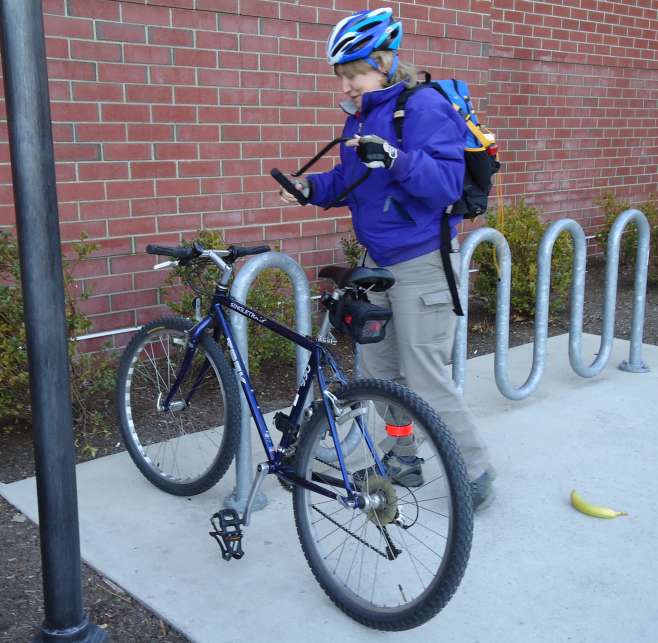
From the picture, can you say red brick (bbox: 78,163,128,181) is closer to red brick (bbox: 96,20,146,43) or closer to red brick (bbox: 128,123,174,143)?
red brick (bbox: 128,123,174,143)

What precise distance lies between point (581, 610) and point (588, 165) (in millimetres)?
6540

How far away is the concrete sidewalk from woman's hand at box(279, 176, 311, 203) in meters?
1.24

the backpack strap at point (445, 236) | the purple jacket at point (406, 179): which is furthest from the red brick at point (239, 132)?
the backpack strap at point (445, 236)

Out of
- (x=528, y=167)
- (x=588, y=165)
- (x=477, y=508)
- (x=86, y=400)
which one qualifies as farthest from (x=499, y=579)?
(x=588, y=165)

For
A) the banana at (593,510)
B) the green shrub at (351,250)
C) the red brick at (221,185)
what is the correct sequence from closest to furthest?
the banana at (593,510), the red brick at (221,185), the green shrub at (351,250)

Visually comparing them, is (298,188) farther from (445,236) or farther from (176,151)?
(176,151)

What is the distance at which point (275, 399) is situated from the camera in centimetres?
476

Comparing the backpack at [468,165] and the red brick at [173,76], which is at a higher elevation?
the red brick at [173,76]

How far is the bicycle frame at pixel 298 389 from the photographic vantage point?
2584 mm

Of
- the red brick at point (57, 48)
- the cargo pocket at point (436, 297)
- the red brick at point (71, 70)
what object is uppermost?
the red brick at point (57, 48)

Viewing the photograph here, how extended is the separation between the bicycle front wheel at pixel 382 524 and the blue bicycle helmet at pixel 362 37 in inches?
45.2

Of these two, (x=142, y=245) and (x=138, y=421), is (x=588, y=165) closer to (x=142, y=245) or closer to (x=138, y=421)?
(x=142, y=245)

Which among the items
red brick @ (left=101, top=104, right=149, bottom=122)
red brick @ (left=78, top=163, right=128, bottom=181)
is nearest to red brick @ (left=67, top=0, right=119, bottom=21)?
red brick @ (left=101, top=104, right=149, bottom=122)

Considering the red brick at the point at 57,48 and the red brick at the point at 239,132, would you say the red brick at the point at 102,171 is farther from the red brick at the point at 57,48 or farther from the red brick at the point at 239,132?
the red brick at the point at 239,132
